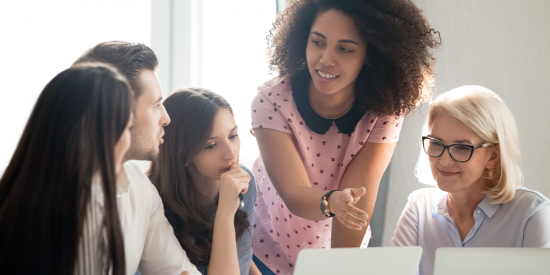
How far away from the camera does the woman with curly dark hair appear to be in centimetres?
130

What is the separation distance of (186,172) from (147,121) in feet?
1.02

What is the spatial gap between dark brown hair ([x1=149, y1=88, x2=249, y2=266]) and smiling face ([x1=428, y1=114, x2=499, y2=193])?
2.40ft

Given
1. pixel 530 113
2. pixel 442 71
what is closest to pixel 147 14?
pixel 442 71

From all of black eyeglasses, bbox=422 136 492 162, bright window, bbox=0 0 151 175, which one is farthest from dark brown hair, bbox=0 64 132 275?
bright window, bbox=0 0 151 175

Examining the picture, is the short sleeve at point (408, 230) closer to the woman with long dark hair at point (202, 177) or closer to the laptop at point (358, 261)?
the woman with long dark hair at point (202, 177)

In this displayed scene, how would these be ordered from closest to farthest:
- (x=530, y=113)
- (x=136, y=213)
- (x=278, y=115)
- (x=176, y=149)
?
(x=136, y=213) → (x=176, y=149) → (x=278, y=115) → (x=530, y=113)

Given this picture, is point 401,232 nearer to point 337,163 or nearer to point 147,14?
point 337,163

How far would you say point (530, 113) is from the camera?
1.93 metres

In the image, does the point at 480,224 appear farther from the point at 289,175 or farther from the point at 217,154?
the point at 217,154

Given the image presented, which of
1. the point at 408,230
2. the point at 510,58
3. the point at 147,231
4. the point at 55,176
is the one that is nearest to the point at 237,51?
the point at 510,58

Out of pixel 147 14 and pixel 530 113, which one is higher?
pixel 147 14

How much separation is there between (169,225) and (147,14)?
5.91 feet

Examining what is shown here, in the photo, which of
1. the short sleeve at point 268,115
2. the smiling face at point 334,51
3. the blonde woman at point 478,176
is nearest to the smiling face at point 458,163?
the blonde woman at point 478,176

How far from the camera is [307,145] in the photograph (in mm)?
1471
